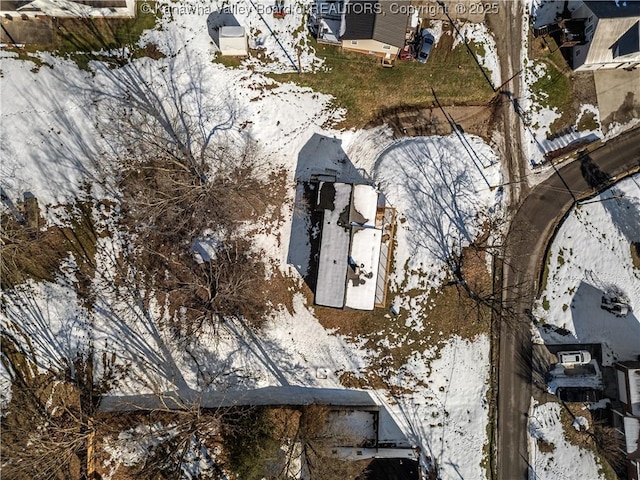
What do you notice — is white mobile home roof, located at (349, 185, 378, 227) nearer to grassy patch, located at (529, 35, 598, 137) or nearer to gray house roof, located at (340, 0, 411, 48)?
gray house roof, located at (340, 0, 411, 48)

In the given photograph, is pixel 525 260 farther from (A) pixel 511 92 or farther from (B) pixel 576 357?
(A) pixel 511 92

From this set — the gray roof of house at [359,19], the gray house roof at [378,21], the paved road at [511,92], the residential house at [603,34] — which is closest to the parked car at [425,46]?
the gray house roof at [378,21]

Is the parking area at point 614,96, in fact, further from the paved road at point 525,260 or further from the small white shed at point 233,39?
the small white shed at point 233,39

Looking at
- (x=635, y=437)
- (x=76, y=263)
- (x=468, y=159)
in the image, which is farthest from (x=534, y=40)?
(x=76, y=263)

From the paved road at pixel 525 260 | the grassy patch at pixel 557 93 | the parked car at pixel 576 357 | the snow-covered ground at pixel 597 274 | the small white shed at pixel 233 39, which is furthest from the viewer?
the grassy patch at pixel 557 93

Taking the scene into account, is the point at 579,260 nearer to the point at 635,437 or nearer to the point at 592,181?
the point at 592,181

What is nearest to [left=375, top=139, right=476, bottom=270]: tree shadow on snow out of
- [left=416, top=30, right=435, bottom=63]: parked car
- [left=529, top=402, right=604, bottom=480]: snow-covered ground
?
[left=416, top=30, right=435, bottom=63]: parked car

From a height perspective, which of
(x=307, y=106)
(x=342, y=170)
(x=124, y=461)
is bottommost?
(x=124, y=461)
